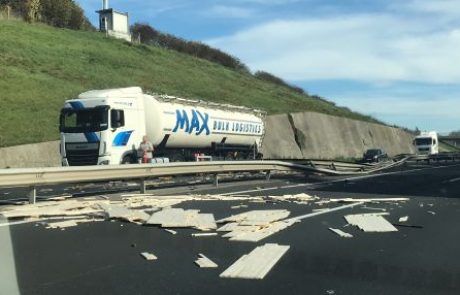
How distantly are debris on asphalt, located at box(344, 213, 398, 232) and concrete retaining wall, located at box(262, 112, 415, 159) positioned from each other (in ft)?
115

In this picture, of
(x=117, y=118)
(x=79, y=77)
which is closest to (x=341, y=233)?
(x=117, y=118)

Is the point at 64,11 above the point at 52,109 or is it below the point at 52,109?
above

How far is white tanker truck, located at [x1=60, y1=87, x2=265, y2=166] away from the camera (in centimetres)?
2239

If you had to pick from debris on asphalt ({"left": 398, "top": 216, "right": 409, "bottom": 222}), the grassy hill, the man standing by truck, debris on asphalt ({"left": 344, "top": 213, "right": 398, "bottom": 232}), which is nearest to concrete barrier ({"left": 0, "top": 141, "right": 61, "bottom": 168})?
the grassy hill

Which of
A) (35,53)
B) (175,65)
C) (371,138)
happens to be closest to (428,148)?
(371,138)

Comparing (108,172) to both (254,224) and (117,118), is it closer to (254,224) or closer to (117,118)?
(254,224)

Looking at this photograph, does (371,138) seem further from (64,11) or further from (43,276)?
(43,276)

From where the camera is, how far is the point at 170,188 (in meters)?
17.9

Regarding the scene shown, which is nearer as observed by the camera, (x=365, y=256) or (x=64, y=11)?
(x=365, y=256)

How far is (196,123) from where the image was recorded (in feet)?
92.3

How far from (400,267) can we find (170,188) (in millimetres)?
11453

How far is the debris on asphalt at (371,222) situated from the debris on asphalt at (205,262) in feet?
11.1

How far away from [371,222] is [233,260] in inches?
158

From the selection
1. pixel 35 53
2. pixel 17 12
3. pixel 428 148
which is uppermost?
pixel 17 12
